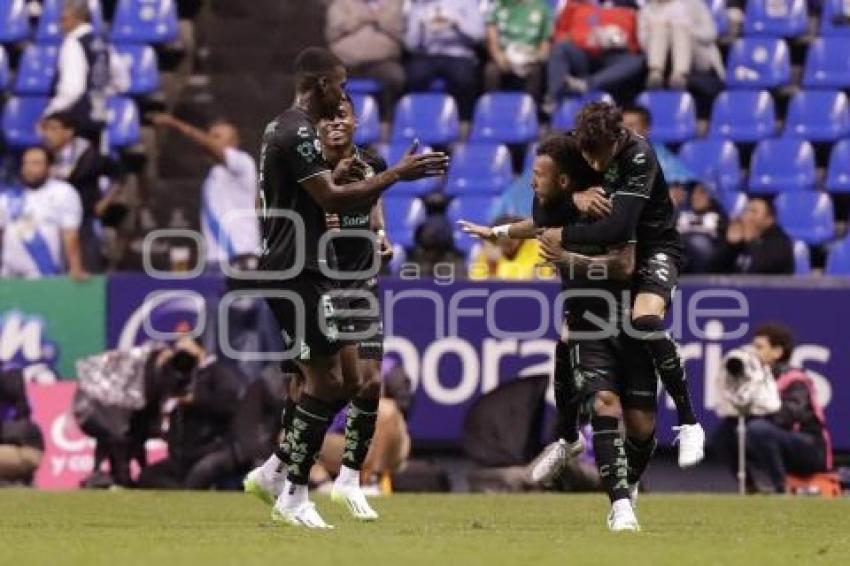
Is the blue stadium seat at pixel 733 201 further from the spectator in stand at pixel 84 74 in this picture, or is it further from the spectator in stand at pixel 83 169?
the spectator in stand at pixel 84 74

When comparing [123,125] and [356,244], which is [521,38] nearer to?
[123,125]

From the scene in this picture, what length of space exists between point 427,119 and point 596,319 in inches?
386

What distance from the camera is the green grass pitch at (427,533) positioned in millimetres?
9977

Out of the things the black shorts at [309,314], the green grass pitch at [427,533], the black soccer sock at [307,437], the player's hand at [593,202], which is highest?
the player's hand at [593,202]

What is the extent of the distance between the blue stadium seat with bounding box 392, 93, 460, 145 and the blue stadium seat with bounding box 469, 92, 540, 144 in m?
0.25

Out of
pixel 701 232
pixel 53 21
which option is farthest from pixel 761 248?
pixel 53 21

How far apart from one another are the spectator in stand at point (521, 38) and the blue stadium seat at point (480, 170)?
103cm

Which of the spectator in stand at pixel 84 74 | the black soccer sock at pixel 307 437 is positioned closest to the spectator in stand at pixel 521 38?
the spectator in stand at pixel 84 74

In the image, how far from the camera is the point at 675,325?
18859 millimetres

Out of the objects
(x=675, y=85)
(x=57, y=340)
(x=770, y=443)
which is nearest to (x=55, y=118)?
(x=57, y=340)

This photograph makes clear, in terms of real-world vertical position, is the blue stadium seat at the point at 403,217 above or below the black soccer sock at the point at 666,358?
below

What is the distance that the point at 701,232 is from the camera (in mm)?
19406

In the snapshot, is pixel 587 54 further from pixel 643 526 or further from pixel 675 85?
pixel 643 526

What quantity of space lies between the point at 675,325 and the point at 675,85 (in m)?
3.64
